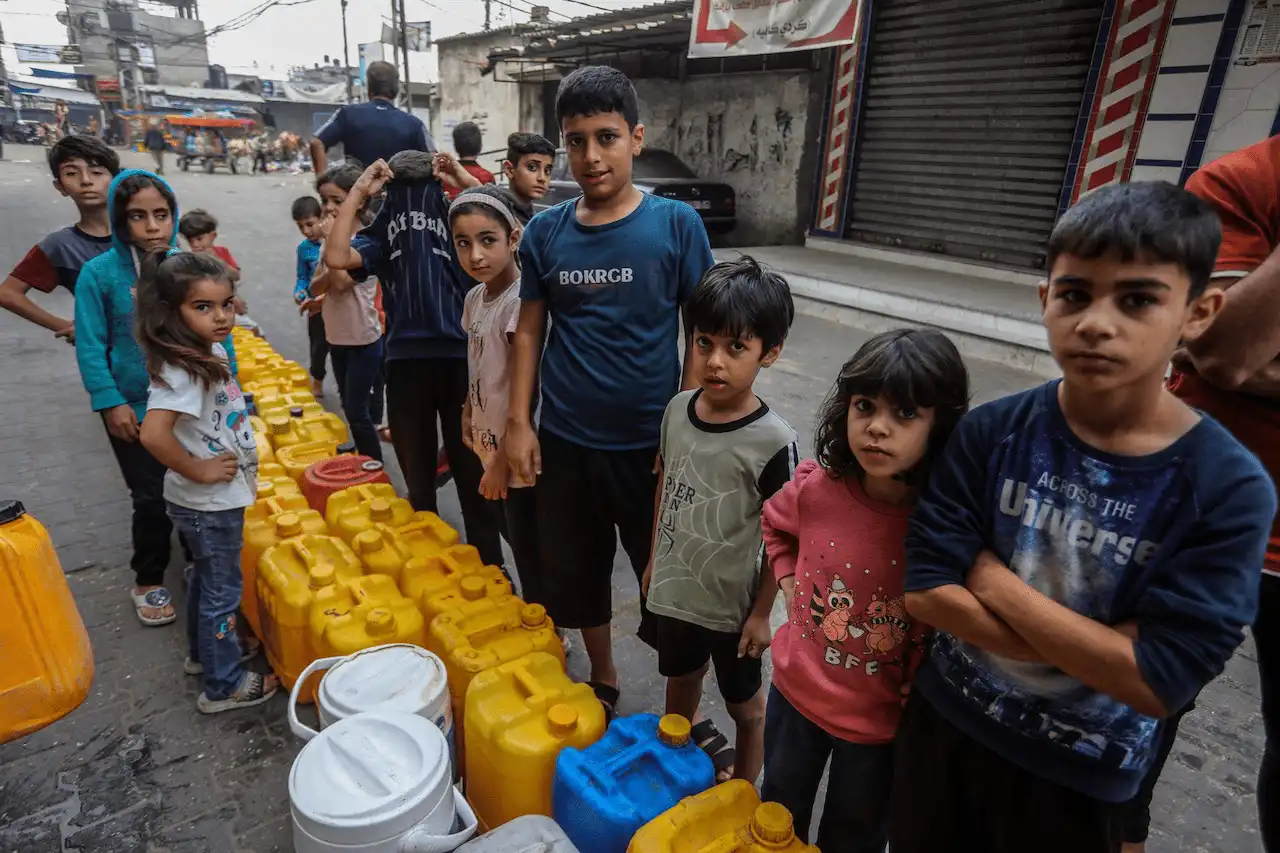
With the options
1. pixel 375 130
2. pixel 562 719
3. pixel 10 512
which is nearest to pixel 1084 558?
pixel 562 719

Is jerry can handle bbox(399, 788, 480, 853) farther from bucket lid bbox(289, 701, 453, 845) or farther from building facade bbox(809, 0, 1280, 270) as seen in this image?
building facade bbox(809, 0, 1280, 270)

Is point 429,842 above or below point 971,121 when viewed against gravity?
below

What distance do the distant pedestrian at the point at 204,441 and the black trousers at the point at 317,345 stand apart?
2492mm

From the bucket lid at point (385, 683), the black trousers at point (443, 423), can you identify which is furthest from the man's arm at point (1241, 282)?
the black trousers at point (443, 423)

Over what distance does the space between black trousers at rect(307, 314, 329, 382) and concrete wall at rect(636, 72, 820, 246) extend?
7.21 metres

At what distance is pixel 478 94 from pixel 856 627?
1868 cm

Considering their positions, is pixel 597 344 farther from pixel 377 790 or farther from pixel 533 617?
pixel 377 790

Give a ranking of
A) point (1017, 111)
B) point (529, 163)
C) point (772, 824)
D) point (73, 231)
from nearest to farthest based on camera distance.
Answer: point (772, 824) < point (73, 231) < point (529, 163) < point (1017, 111)

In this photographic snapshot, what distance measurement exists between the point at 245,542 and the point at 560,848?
64.1 inches

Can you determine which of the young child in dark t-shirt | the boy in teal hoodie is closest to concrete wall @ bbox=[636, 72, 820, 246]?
the young child in dark t-shirt

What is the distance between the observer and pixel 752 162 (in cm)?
1065

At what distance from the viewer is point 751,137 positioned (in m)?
10.6

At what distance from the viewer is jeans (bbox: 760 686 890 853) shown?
4.30 feet

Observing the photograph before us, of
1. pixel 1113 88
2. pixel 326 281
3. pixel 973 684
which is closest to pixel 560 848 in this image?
pixel 973 684
